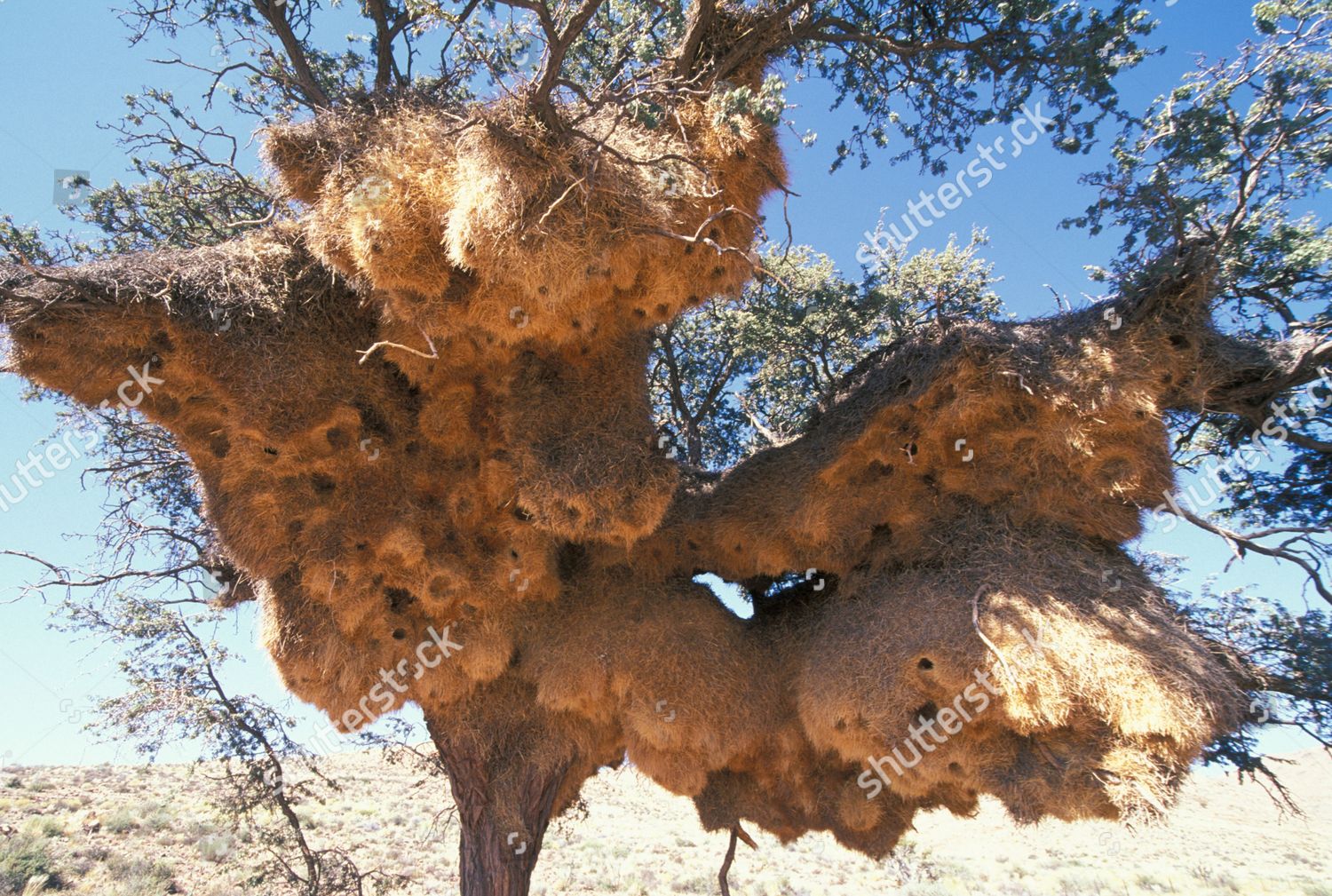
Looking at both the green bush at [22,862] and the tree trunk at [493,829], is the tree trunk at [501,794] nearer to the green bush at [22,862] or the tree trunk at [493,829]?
the tree trunk at [493,829]

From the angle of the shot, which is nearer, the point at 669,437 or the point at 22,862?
the point at 669,437

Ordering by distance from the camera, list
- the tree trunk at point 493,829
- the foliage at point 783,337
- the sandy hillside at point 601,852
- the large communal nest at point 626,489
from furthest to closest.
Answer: the sandy hillside at point 601,852 → the foliage at point 783,337 → the tree trunk at point 493,829 → the large communal nest at point 626,489

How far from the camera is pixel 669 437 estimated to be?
965cm

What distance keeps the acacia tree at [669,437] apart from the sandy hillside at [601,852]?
18.5ft

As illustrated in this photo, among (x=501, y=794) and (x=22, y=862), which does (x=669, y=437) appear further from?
(x=22, y=862)

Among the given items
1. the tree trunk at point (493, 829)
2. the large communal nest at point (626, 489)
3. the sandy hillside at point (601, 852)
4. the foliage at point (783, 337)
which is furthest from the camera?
the sandy hillside at point (601, 852)

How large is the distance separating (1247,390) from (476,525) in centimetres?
778

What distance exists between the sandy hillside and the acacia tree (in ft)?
18.5

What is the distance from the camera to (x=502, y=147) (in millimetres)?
5820

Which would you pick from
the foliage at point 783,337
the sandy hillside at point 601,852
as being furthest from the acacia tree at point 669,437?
the sandy hillside at point 601,852

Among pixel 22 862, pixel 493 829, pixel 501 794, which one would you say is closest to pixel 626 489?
pixel 501 794

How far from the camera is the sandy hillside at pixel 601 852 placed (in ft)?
48.3

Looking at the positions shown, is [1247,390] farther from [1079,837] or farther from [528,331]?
[1079,837]

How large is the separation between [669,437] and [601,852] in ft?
50.2
